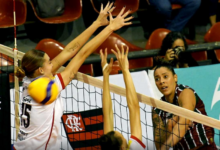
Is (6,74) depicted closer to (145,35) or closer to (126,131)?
(126,131)

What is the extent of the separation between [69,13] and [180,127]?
9.73 ft

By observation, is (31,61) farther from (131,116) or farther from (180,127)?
(180,127)

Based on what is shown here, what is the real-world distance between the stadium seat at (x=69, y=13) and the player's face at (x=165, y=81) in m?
2.20

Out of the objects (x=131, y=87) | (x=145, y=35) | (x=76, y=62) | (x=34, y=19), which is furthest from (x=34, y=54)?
(x=145, y=35)

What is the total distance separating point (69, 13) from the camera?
5.92 m

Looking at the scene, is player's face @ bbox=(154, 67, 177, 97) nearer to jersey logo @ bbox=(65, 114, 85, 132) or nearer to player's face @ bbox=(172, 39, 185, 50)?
jersey logo @ bbox=(65, 114, 85, 132)

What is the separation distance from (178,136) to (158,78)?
0.59 meters

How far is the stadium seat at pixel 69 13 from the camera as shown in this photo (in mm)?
5633

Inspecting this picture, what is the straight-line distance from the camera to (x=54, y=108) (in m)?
3.24

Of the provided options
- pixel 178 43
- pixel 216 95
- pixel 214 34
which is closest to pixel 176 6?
pixel 214 34

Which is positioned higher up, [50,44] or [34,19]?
[34,19]

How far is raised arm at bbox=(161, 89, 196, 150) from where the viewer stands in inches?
137

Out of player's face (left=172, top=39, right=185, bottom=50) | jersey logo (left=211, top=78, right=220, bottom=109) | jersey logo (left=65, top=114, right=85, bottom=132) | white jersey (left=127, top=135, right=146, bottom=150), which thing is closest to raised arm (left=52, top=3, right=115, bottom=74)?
jersey logo (left=65, top=114, right=85, bottom=132)

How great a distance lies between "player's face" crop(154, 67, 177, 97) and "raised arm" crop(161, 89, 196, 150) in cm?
13
